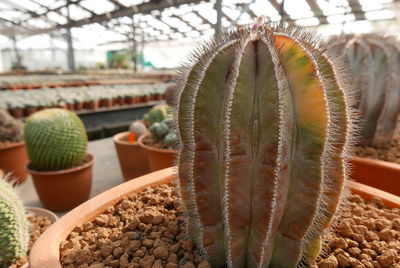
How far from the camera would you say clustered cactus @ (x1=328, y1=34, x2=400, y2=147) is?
171cm

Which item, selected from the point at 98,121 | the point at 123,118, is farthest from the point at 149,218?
the point at 123,118

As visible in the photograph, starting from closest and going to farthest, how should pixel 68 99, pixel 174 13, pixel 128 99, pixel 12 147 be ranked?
pixel 12 147 → pixel 68 99 → pixel 128 99 → pixel 174 13

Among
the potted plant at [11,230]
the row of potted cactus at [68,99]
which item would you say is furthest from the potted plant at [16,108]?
the potted plant at [11,230]

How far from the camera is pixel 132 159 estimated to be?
263cm

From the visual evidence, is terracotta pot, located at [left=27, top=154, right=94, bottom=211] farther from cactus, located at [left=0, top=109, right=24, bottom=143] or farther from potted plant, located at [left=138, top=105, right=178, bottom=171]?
cactus, located at [left=0, top=109, right=24, bottom=143]

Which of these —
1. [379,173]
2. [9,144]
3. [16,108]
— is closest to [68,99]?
[16,108]

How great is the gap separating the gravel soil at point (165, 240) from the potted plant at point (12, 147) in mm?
1981

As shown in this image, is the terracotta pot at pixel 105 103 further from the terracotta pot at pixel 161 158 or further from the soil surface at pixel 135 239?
the soil surface at pixel 135 239

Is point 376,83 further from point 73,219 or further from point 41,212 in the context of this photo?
point 41,212

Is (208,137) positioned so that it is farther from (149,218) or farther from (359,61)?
(359,61)

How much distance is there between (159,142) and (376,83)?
4.92 ft

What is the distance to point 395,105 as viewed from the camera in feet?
5.72

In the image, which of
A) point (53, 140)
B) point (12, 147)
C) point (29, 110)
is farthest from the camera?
point (29, 110)

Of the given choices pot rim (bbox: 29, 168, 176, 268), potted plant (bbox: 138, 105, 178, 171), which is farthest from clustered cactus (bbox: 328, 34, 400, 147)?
pot rim (bbox: 29, 168, 176, 268)
